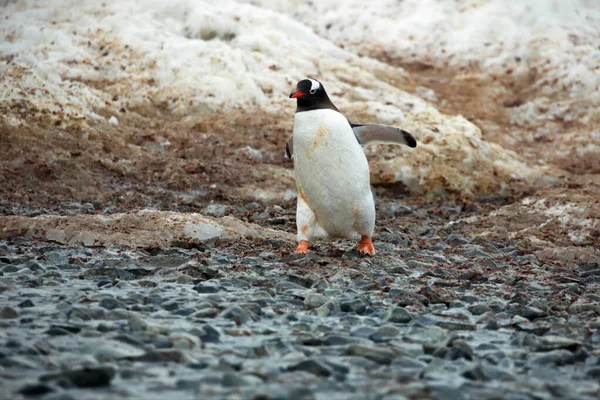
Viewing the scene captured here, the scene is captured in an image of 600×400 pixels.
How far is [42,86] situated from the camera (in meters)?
14.2

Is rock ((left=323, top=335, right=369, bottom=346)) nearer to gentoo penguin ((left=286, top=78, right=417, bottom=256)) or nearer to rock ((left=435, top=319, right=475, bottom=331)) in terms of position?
rock ((left=435, top=319, right=475, bottom=331))

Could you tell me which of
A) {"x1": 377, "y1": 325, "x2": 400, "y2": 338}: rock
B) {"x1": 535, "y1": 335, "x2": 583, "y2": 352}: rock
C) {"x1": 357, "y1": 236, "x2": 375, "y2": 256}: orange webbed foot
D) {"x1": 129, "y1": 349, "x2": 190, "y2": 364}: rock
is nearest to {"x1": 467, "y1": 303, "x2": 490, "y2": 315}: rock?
{"x1": 535, "y1": 335, "x2": 583, "y2": 352}: rock

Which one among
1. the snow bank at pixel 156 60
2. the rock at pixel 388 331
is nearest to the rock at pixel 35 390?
the rock at pixel 388 331

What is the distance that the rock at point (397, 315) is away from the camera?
224 inches

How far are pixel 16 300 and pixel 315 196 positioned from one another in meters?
3.68

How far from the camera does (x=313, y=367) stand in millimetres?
4395

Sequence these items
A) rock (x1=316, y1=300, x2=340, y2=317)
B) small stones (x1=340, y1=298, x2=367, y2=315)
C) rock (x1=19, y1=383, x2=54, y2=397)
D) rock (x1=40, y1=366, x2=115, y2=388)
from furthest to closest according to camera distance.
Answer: small stones (x1=340, y1=298, x2=367, y2=315), rock (x1=316, y1=300, x2=340, y2=317), rock (x1=40, y1=366, x2=115, y2=388), rock (x1=19, y1=383, x2=54, y2=397)

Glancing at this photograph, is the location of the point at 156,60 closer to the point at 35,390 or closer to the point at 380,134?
the point at 380,134

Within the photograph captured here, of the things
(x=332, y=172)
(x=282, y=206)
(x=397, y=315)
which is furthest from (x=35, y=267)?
(x=282, y=206)

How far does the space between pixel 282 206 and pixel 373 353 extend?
780 cm

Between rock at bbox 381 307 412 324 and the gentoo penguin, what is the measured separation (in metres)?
2.69

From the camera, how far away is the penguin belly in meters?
8.26

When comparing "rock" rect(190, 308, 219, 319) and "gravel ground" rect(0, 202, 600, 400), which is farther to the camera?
"rock" rect(190, 308, 219, 319)

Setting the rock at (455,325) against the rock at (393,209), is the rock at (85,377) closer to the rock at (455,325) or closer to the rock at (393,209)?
the rock at (455,325)
